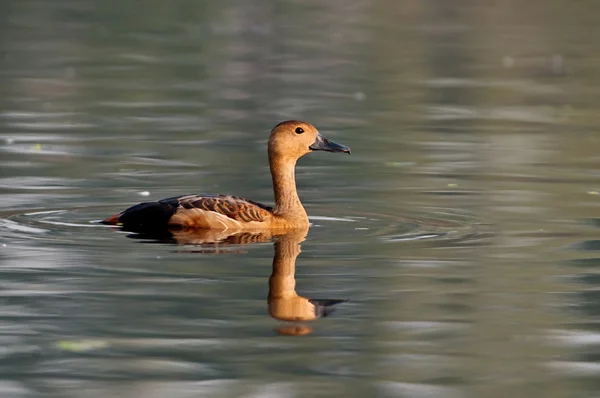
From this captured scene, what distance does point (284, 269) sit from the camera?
10.7 metres

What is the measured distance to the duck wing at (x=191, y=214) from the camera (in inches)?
480

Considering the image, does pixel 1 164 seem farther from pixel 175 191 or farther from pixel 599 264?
pixel 599 264

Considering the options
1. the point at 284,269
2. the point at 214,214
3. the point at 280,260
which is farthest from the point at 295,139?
the point at 284,269

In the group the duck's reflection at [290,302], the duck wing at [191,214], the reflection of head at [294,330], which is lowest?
the reflection of head at [294,330]

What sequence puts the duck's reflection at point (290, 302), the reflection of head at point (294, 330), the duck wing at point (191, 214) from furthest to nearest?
1. the duck wing at point (191, 214)
2. the duck's reflection at point (290, 302)
3. the reflection of head at point (294, 330)

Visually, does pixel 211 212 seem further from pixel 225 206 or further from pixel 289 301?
pixel 289 301

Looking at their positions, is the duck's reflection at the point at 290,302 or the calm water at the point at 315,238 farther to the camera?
the duck's reflection at the point at 290,302

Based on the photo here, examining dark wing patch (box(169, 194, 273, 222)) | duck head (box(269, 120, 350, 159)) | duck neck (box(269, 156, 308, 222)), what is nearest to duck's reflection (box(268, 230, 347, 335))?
dark wing patch (box(169, 194, 273, 222))

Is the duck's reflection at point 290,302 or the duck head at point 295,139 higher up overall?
the duck head at point 295,139

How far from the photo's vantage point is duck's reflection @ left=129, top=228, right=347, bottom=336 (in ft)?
30.3

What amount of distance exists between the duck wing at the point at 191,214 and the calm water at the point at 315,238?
0.27m

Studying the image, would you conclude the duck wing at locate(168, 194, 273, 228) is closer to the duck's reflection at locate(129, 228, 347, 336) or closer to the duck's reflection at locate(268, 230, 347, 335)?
the duck's reflection at locate(129, 228, 347, 336)

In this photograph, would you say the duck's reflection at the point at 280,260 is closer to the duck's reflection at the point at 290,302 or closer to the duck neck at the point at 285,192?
the duck's reflection at the point at 290,302

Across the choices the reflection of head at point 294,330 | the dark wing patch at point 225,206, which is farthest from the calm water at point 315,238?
the dark wing patch at point 225,206
